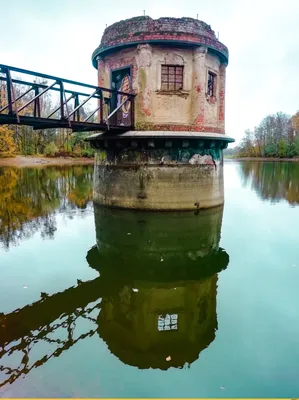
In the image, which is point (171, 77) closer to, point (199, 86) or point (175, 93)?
point (175, 93)

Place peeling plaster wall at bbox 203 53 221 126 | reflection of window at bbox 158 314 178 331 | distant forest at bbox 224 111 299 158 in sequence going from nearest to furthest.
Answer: reflection of window at bbox 158 314 178 331 → peeling plaster wall at bbox 203 53 221 126 → distant forest at bbox 224 111 299 158

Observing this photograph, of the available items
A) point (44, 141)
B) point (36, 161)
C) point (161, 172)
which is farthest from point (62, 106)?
point (44, 141)

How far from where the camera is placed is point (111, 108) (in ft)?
45.3

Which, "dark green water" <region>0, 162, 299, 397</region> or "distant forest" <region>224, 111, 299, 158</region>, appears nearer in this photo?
"dark green water" <region>0, 162, 299, 397</region>

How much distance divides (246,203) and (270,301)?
1116cm

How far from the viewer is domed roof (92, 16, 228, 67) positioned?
12070 mm

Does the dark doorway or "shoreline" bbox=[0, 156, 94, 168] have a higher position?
the dark doorway

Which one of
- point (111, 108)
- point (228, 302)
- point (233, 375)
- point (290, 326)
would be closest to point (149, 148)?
point (111, 108)

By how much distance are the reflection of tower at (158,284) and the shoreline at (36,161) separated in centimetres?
3569

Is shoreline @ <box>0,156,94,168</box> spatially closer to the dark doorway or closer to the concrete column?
the dark doorway

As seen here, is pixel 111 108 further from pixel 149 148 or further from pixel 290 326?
pixel 290 326

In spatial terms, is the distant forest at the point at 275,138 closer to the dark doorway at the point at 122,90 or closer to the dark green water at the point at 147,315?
the dark doorway at the point at 122,90

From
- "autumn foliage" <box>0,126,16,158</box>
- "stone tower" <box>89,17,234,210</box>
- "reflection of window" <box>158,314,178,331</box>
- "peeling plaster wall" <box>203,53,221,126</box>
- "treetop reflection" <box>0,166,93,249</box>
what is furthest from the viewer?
"autumn foliage" <box>0,126,16,158</box>

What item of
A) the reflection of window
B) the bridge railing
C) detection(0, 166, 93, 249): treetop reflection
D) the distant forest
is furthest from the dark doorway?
the distant forest
